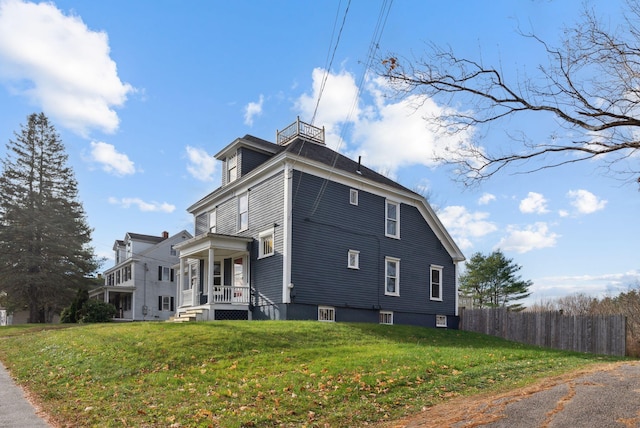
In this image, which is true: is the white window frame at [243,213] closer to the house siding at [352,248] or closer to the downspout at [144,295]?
the house siding at [352,248]

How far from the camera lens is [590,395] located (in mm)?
7109

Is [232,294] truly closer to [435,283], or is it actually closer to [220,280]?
[220,280]

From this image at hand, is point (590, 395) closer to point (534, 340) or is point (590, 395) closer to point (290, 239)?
point (290, 239)

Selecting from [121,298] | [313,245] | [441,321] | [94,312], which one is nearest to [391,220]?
[313,245]

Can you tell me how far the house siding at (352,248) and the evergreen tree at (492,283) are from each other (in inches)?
984

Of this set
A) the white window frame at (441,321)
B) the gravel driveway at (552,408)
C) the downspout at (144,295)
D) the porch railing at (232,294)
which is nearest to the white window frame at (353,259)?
the porch railing at (232,294)

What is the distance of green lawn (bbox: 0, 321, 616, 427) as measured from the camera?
786cm

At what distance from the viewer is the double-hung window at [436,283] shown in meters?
25.2

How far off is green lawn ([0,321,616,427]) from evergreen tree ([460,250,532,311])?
35.2m

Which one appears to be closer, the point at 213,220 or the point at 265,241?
the point at 265,241

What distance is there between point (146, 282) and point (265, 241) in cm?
2181

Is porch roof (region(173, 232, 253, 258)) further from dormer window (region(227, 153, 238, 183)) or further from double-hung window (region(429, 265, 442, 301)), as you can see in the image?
double-hung window (region(429, 265, 442, 301))

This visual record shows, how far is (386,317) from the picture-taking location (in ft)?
74.5

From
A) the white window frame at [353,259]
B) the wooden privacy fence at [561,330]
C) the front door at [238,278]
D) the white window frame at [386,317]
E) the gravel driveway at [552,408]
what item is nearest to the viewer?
the gravel driveway at [552,408]
